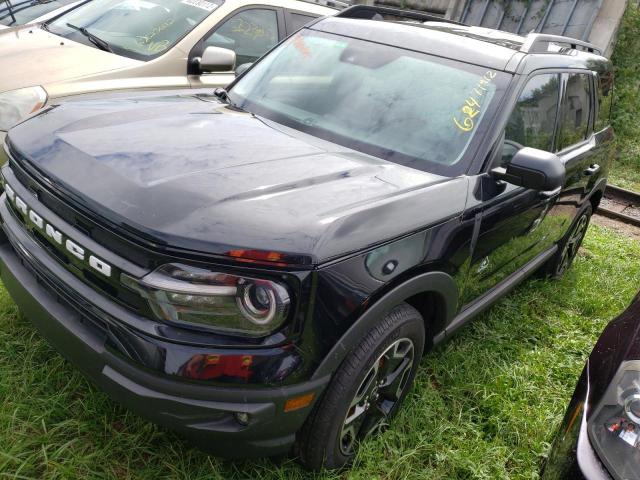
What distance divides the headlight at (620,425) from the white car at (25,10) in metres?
5.58

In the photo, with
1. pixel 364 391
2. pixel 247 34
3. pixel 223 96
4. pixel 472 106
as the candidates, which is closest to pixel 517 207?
pixel 472 106

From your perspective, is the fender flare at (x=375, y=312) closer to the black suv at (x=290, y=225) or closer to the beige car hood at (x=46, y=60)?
the black suv at (x=290, y=225)

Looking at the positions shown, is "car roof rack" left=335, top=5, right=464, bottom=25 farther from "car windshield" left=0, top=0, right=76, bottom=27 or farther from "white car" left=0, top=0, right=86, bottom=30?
"car windshield" left=0, top=0, right=76, bottom=27

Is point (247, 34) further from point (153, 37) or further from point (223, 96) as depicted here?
point (223, 96)

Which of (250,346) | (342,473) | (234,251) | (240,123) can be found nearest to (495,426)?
(342,473)

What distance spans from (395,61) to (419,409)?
1.76 metres

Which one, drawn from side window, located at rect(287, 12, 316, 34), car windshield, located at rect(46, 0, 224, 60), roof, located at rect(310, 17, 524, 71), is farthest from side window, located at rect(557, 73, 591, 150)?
car windshield, located at rect(46, 0, 224, 60)

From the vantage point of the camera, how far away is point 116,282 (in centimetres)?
168

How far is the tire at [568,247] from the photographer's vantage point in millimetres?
3982

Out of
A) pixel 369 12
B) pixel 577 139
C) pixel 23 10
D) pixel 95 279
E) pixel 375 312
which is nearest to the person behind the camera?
pixel 95 279

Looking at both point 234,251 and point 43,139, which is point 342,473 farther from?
point 43,139

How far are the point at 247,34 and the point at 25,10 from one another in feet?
9.57

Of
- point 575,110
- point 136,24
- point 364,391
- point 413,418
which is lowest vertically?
point 413,418

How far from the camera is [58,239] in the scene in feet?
6.01
